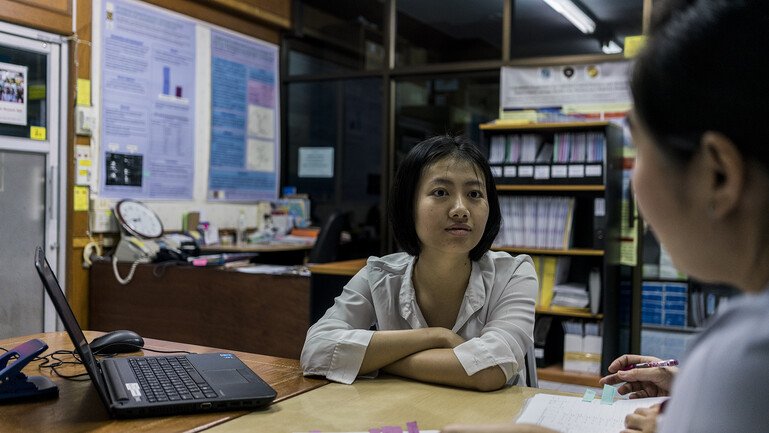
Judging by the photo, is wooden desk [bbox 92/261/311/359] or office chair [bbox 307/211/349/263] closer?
wooden desk [bbox 92/261/311/359]

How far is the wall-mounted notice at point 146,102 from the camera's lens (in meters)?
4.41

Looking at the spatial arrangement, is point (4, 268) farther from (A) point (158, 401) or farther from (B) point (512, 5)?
(B) point (512, 5)

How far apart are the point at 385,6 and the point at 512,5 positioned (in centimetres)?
104

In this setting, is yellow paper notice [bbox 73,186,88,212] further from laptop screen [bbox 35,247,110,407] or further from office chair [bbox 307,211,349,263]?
laptop screen [bbox 35,247,110,407]

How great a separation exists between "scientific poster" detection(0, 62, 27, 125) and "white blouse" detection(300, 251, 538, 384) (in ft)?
9.59

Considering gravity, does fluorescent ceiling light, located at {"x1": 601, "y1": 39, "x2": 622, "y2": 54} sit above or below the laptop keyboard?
above

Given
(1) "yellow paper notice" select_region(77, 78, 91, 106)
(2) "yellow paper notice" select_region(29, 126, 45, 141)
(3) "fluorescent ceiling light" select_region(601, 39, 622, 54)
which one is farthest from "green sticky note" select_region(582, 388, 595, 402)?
(3) "fluorescent ceiling light" select_region(601, 39, 622, 54)

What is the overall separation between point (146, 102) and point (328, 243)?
1550 millimetres

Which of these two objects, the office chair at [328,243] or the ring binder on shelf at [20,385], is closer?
the ring binder on shelf at [20,385]

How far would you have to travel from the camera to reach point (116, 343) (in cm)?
173

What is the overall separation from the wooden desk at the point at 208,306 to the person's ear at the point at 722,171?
310cm

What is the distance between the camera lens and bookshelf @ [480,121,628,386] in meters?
4.25

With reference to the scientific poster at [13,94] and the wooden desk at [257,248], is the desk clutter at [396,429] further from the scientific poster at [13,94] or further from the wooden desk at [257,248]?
the wooden desk at [257,248]

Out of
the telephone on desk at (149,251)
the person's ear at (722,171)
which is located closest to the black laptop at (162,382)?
the person's ear at (722,171)
